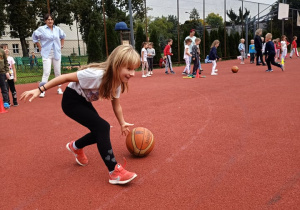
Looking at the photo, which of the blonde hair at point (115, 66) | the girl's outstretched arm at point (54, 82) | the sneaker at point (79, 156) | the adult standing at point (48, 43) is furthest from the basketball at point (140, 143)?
the adult standing at point (48, 43)

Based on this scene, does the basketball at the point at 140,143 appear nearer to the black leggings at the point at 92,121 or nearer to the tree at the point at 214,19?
the black leggings at the point at 92,121

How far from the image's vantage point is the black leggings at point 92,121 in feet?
9.81

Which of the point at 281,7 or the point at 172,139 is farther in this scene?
the point at 281,7

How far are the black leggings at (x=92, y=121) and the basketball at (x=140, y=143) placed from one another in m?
0.71

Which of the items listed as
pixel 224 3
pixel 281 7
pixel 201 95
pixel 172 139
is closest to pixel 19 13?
pixel 224 3

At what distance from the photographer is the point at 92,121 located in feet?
9.90

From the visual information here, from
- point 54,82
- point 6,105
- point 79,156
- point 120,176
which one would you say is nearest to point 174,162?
point 120,176

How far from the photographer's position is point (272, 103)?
269 inches

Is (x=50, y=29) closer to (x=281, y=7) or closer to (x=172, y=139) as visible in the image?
(x=172, y=139)

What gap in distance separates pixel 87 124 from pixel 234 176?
1751 mm

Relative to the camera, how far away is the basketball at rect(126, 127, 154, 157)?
3.75 metres

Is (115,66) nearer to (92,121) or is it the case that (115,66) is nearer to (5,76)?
(92,121)

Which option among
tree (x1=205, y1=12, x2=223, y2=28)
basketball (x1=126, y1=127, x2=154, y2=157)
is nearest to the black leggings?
basketball (x1=126, y1=127, x2=154, y2=157)

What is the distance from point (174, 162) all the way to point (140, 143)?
0.52 metres
